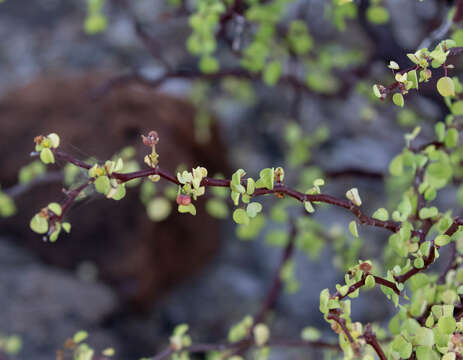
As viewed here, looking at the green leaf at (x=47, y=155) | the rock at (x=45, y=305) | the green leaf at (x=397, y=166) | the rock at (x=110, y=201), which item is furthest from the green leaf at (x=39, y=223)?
the rock at (x=45, y=305)

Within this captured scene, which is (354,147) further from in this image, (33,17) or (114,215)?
(33,17)

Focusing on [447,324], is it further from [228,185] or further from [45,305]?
[45,305]

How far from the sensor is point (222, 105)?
2.92 metres

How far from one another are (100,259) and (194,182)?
1.46 meters

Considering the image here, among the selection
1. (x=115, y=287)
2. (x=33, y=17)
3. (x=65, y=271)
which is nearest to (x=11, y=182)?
(x=65, y=271)

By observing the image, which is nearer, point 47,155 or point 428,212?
point 47,155

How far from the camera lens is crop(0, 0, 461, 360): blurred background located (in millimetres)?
1941

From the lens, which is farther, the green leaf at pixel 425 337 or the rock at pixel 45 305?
the rock at pixel 45 305

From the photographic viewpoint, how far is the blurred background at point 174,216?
1.94 metres

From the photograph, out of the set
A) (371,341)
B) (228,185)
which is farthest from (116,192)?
(371,341)

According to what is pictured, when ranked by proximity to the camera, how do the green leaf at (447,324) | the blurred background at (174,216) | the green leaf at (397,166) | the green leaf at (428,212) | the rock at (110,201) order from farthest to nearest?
the rock at (110,201) < the blurred background at (174,216) < the green leaf at (397,166) < the green leaf at (428,212) < the green leaf at (447,324)

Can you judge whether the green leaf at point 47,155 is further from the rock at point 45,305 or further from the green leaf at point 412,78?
the rock at point 45,305

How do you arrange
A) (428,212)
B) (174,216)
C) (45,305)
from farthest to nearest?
1. (174,216)
2. (45,305)
3. (428,212)

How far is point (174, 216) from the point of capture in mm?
2189
